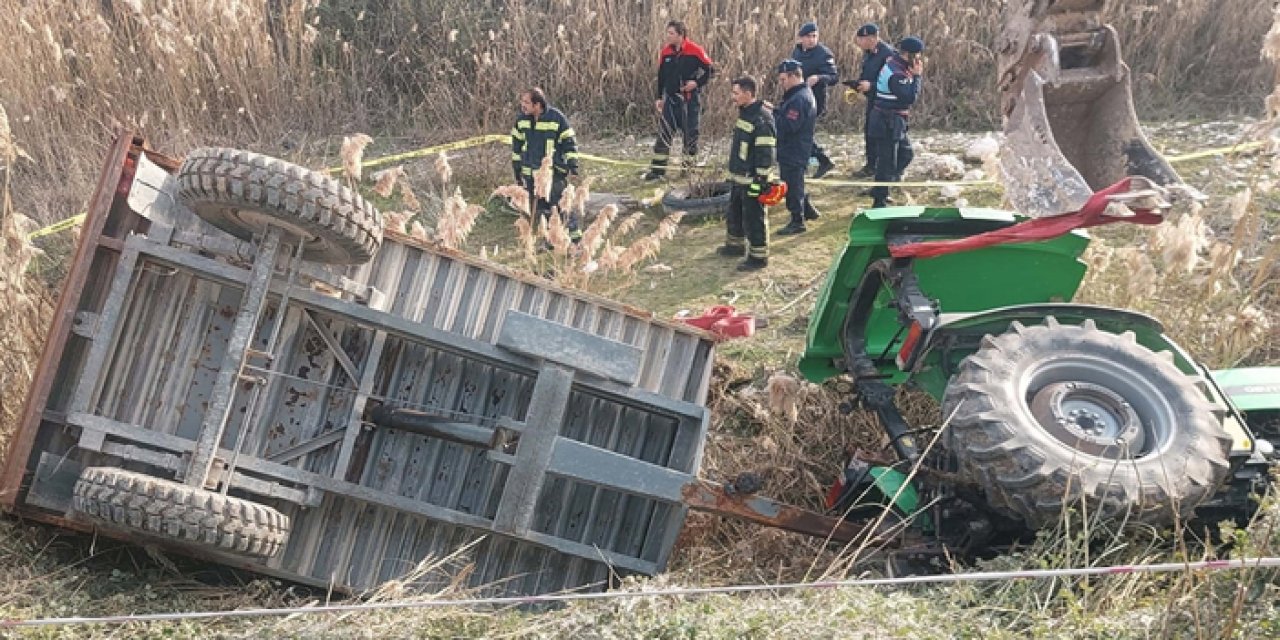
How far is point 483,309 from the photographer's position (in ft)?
15.3

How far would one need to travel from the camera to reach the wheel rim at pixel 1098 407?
12.8 ft

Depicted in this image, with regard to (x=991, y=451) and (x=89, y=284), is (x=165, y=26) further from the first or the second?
(x=991, y=451)

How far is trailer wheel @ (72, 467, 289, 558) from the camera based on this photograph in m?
3.63

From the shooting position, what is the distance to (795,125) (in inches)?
342

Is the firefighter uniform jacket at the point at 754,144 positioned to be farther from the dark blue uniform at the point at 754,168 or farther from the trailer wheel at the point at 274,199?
the trailer wheel at the point at 274,199

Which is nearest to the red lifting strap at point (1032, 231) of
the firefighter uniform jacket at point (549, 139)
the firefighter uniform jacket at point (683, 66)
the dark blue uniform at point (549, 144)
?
the dark blue uniform at point (549, 144)

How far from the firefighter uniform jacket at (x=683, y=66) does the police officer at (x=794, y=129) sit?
1.68m

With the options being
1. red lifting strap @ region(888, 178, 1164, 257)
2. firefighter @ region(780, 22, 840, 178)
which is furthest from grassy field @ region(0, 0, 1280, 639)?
red lifting strap @ region(888, 178, 1164, 257)

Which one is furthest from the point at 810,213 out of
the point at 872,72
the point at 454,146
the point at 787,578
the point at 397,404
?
the point at 397,404

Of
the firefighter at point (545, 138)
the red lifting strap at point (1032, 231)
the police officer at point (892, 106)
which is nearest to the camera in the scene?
the red lifting strap at point (1032, 231)

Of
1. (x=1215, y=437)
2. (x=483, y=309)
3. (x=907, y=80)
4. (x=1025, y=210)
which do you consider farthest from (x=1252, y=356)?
(x=483, y=309)

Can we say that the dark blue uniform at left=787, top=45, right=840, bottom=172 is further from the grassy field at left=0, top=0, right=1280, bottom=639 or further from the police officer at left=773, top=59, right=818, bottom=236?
the police officer at left=773, top=59, right=818, bottom=236

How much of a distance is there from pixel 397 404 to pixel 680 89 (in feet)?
22.1

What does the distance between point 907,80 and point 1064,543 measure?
6.33 meters
